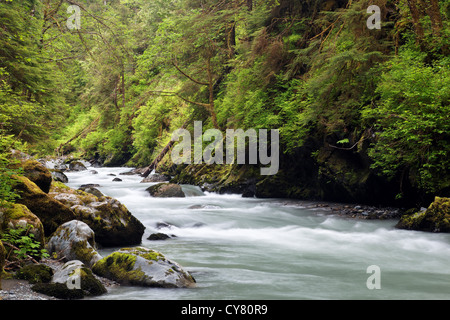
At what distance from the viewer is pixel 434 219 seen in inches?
354

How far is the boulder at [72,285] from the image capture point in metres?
4.52

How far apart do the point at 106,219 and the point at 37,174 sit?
1.89 meters

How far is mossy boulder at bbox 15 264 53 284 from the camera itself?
190 inches

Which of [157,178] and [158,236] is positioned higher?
[157,178]

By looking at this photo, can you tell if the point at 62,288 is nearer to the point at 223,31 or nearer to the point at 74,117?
the point at 223,31

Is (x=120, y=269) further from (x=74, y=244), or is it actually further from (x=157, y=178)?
(x=157, y=178)

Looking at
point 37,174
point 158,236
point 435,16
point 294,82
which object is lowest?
point 158,236

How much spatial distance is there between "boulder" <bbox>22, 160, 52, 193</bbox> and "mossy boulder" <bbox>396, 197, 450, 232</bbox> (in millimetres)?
9037

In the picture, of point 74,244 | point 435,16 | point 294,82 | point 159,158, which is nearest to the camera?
point 74,244

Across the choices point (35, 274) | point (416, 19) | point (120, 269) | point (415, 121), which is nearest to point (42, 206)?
point (35, 274)

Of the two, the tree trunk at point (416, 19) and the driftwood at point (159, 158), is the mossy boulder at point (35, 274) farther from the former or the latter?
the driftwood at point (159, 158)

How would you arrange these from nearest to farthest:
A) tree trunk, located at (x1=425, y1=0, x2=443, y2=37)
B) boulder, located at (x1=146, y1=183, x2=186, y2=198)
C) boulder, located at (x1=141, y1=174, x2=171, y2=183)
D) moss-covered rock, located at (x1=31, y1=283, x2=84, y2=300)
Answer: moss-covered rock, located at (x1=31, y1=283, x2=84, y2=300), tree trunk, located at (x1=425, y1=0, x2=443, y2=37), boulder, located at (x1=146, y1=183, x2=186, y2=198), boulder, located at (x1=141, y1=174, x2=171, y2=183)

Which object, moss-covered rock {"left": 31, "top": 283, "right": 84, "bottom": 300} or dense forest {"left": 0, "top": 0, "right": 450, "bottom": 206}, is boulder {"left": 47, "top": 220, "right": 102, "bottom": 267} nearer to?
dense forest {"left": 0, "top": 0, "right": 450, "bottom": 206}

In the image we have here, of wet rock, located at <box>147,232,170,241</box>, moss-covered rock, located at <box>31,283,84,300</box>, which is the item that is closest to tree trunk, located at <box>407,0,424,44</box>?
wet rock, located at <box>147,232,170,241</box>
